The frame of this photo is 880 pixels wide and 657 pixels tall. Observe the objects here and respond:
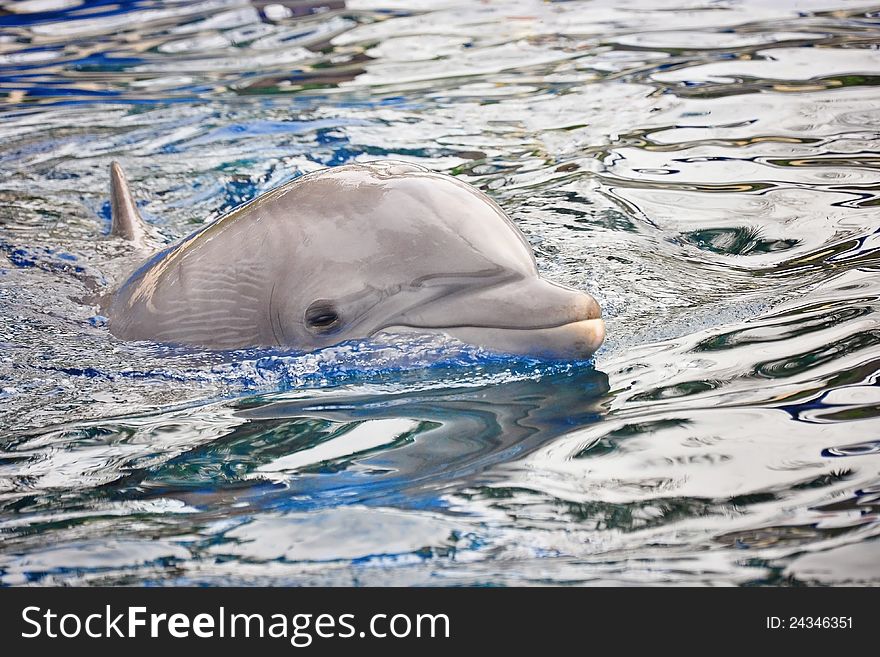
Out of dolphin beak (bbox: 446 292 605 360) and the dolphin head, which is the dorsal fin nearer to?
the dolphin head

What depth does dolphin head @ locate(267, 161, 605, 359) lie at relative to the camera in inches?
175

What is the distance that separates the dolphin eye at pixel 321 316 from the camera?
15.4 feet

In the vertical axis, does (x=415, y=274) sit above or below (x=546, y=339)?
above

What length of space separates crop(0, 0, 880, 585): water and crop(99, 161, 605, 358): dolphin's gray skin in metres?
0.13

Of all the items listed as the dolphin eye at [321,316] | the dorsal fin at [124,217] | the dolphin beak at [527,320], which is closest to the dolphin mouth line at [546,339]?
the dolphin beak at [527,320]

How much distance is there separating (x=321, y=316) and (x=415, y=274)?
446 millimetres

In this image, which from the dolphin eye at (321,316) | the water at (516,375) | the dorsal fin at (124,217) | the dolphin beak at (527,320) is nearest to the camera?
the water at (516,375)

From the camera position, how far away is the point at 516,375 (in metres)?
4.48

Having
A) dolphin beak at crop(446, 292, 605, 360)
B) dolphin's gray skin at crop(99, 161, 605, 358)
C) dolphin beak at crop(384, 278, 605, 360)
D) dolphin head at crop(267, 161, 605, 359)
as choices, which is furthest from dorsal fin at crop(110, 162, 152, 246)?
dolphin beak at crop(446, 292, 605, 360)

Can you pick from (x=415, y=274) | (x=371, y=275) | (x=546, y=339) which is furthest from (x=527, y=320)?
(x=371, y=275)

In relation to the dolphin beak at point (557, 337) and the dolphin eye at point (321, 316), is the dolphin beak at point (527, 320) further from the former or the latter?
the dolphin eye at point (321, 316)

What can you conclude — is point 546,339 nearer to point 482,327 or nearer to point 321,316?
point 482,327
